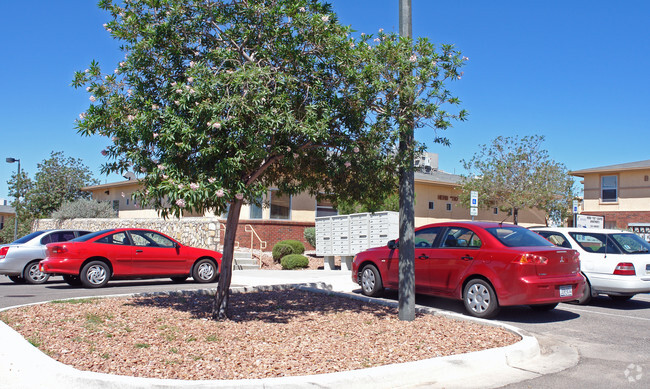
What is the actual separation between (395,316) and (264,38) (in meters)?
4.59

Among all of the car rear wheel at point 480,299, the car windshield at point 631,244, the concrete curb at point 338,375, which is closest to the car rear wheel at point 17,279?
the concrete curb at point 338,375

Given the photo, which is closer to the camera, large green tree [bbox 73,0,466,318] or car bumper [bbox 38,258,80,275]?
large green tree [bbox 73,0,466,318]

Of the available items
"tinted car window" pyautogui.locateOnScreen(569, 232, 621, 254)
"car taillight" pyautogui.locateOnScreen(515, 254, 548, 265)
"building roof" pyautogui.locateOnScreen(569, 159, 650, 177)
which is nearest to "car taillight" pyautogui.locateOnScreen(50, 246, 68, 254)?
"car taillight" pyautogui.locateOnScreen(515, 254, 548, 265)

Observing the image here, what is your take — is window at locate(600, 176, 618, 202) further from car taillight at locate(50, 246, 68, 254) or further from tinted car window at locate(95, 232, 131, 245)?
car taillight at locate(50, 246, 68, 254)

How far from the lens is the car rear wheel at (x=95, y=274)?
40.2ft

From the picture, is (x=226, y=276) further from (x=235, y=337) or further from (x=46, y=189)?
(x=46, y=189)

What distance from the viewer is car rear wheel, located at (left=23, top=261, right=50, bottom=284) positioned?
1366 centimetres

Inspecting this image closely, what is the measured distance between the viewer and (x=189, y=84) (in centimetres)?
686

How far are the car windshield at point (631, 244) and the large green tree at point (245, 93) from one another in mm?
5510

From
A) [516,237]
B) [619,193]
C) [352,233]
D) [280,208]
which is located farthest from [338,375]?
[619,193]

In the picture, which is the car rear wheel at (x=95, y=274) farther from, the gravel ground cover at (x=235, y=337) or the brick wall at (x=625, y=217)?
the brick wall at (x=625, y=217)

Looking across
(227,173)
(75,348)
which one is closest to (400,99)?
(227,173)

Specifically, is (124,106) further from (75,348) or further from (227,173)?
(75,348)

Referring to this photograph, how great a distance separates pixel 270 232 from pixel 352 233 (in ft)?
21.9
